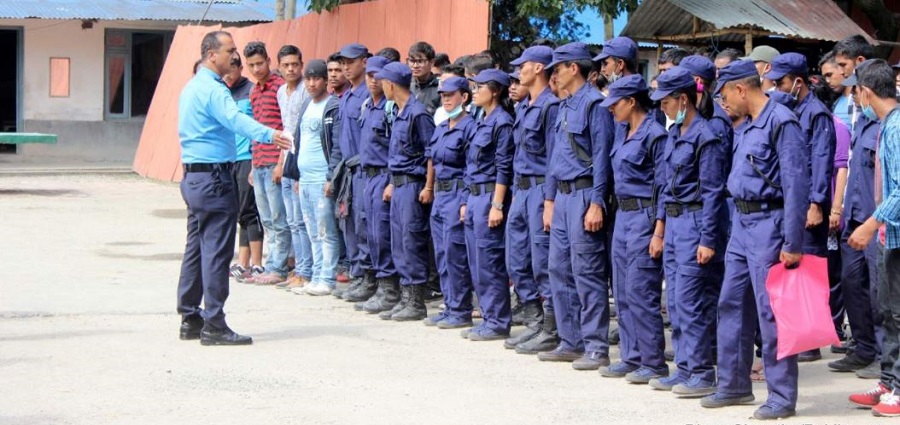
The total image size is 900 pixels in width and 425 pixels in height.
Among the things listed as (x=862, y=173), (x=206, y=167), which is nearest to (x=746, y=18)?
(x=862, y=173)

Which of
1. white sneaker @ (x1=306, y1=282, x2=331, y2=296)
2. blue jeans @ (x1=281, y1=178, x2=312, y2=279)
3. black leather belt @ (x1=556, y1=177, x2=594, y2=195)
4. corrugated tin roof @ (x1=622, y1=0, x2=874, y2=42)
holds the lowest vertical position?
white sneaker @ (x1=306, y1=282, x2=331, y2=296)

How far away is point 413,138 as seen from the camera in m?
9.45

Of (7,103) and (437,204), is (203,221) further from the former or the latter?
(7,103)

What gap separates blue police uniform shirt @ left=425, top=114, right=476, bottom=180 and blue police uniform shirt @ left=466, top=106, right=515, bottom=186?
0.15 meters

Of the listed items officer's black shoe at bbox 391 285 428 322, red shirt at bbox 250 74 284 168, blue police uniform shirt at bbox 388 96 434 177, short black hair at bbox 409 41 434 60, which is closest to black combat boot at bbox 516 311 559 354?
officer's black shoe at bbox 391 285 428 322

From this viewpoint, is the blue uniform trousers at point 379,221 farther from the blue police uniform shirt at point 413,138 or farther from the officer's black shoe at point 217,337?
the officer's black shoe at point 217,337

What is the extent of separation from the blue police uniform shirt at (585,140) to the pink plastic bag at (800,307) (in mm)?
1516

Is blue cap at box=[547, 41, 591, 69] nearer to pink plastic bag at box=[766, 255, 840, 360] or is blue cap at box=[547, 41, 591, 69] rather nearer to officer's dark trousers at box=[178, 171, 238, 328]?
pink plastic bag at box=[766, 255, 840, 360]

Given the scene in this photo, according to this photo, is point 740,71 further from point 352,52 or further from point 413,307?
point 352,52

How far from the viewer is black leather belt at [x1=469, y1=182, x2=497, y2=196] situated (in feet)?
28.6

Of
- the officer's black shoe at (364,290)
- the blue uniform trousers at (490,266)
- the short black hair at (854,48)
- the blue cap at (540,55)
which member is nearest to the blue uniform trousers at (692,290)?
the blue cap at (540,55)

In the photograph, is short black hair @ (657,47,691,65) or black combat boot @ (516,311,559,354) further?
short black hair @ (657,47,691,65)

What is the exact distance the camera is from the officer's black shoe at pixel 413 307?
946 cm

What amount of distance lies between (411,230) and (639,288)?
264 cm
